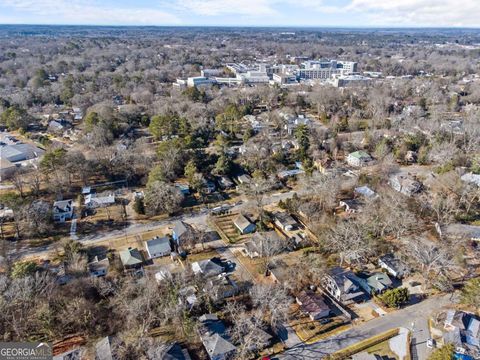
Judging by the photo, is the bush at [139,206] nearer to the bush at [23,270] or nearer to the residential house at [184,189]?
the residential house at [184,189]

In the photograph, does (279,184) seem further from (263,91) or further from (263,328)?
(263,91)

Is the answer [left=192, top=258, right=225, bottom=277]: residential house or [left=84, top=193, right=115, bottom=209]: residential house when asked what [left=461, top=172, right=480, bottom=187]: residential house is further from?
[left=84, top=193, right=115, bottom=209]: residential house

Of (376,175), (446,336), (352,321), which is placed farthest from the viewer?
(376,175)

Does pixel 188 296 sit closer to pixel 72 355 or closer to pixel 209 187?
pixel 72 355

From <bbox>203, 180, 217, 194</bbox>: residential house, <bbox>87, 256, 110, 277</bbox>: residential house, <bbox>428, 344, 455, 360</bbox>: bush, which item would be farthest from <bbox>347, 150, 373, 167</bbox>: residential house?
<bbox>87, 256, 110, 277</bbox>: residential house

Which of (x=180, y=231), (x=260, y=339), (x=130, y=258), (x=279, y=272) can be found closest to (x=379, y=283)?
(x=279, y=272)

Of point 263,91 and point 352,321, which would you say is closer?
point 352,321

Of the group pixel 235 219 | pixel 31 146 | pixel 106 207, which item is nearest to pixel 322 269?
pixel 235 219
